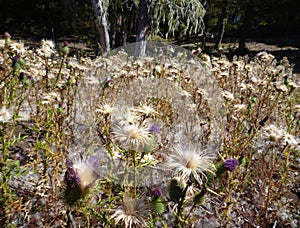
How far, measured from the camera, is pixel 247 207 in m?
2.13

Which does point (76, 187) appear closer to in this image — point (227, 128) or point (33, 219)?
point (33, 219)

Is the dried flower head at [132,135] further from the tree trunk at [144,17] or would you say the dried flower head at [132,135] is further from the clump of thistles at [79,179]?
the tree trunk at [144,17]

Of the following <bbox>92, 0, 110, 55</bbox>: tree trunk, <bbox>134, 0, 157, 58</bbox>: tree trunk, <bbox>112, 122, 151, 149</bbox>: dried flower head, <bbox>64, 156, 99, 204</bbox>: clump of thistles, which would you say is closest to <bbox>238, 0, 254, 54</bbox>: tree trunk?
<bbox>134, 0, 157, 58</bbox>: tree trunk

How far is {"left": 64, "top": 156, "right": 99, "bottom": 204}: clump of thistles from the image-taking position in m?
0.84

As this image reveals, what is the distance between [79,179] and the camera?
839mm

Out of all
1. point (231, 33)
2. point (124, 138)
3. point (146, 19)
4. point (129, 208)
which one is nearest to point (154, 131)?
point (124, 138)

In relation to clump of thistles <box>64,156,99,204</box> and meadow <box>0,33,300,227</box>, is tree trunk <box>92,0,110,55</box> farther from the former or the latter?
clump of thistles <box>64,156,99,204</box>

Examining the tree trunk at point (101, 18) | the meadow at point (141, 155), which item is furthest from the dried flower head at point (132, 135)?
the tree trunk at point (101, 18)

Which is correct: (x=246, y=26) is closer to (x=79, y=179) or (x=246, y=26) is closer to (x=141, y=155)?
(x=141, y=155)

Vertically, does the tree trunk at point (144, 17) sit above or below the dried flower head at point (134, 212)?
above

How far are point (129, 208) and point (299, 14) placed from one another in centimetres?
2734

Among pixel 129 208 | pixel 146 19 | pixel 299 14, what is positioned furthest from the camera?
pixel 299 14

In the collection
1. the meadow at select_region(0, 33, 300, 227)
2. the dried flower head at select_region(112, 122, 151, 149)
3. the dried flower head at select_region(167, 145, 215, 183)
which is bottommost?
the meadow at select_region(0, 33, 300, 227)

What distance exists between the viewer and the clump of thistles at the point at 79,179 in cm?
84
